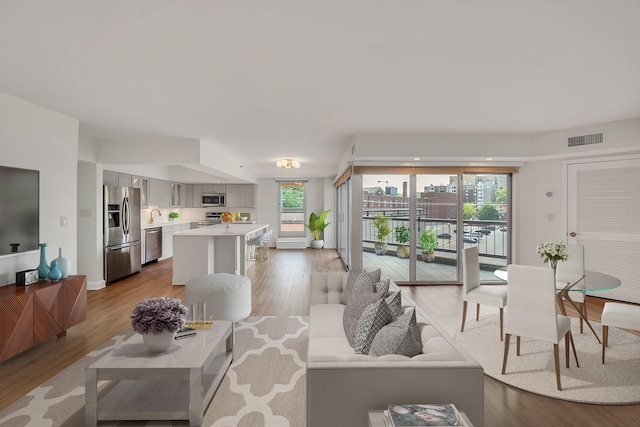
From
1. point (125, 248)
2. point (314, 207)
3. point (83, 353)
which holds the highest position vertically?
point (314, 207)

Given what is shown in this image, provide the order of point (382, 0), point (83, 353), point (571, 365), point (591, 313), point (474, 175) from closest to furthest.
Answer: point (382, 0) → point (571, 365) → point (83, 353) → point (591, 313) → point (474, 175)

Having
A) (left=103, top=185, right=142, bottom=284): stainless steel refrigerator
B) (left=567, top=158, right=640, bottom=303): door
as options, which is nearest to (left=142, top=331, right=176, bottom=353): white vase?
(left=103, top=185, right=142, bottom=284): stainless steel refrigerator

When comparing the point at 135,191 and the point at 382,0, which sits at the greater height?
the point at 382,0

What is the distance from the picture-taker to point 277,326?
3803 millimetres

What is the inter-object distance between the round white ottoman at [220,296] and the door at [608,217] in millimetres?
4959

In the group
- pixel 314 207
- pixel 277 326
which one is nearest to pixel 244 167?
pixel 314 207

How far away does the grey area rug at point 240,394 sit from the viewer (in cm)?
213

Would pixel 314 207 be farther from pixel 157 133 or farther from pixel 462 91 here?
pixel 462 91

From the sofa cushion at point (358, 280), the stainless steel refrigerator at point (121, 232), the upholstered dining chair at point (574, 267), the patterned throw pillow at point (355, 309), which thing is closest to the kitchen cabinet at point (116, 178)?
the stainless steel refrigerator at point (121, 232)

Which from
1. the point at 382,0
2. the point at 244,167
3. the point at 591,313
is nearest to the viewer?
the point at 382,0

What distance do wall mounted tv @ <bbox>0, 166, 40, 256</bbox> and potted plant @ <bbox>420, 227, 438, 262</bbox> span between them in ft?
17.4

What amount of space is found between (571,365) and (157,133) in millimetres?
5590

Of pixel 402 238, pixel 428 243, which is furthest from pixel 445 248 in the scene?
pixel 402 238

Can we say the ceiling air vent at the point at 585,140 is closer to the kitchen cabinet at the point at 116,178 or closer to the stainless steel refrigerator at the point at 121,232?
the stainless steel refrigerator at the point at 121,232
